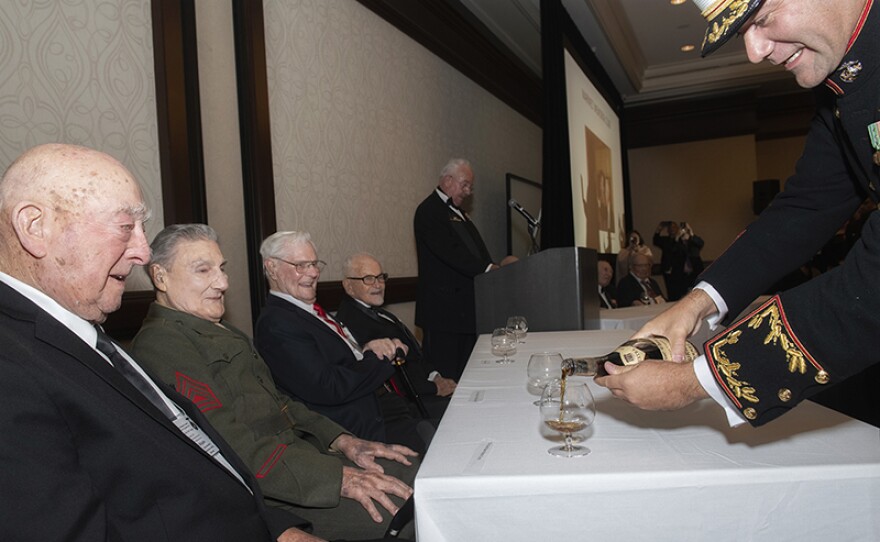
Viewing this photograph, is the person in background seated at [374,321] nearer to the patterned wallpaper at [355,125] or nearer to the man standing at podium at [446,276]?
the patterned wallpaper at [355,125]

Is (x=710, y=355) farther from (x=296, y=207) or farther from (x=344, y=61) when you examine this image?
(x=344, y=61)

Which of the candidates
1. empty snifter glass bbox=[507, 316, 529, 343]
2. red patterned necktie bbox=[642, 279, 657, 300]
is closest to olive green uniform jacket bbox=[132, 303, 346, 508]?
empty snifter glass bbox=[507, 316, 529, 343]

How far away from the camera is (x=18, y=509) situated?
0.89m

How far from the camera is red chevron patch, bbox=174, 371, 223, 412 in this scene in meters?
1.66

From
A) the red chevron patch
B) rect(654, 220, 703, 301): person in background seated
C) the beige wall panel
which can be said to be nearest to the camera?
the red chevron patch

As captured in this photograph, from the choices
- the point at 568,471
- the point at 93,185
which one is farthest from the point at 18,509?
the point at 568,471

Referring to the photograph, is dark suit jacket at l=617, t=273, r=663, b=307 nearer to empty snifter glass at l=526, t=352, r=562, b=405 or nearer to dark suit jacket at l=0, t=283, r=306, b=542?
empty snifter glass at l=526, t=352, r=562, b=405

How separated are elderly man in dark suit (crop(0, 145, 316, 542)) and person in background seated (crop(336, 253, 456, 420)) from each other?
5.74 ft

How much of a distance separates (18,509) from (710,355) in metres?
1.06

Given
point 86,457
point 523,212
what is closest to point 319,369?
point 86,457

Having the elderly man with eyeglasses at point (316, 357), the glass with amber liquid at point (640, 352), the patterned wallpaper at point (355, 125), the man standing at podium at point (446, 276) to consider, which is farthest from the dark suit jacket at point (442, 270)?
the glass with amber liquid at point (640, 352)

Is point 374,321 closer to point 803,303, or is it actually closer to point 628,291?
point 803,303

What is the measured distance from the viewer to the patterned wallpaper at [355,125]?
139 inches

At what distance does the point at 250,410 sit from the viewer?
1.87 metres
